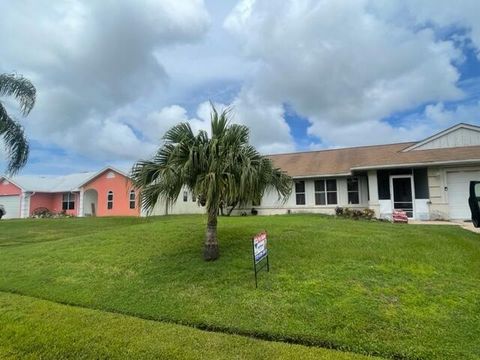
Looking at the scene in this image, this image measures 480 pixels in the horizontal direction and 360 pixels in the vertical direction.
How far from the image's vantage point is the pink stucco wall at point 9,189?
3234 centimetres

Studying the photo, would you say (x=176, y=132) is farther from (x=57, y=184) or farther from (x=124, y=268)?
(x=57, y=184)

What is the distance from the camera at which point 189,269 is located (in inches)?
305

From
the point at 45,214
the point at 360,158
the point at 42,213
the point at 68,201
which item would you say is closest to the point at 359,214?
the point at 360,158

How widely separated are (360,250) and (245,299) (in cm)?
370

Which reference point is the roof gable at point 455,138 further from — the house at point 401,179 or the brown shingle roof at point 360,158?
the brown shingle roof at point 360,158

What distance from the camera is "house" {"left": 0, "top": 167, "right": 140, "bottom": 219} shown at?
28500 mm

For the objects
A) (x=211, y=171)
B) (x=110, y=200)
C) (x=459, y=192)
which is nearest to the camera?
(x=211, y=171)

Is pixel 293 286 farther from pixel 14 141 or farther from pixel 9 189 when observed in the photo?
pixel 9 189

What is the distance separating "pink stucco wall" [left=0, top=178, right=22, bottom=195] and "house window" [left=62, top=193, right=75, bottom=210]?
390 cm

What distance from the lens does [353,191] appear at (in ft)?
65.5

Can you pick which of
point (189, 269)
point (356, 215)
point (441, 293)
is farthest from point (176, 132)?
point (356, 215)

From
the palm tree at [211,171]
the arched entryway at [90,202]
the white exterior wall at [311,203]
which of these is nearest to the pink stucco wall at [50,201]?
the arched entryway at [90,202]

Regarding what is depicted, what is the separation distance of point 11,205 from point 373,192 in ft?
109

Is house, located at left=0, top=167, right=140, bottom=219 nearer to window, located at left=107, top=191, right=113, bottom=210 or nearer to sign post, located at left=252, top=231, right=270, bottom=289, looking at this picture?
window, located at left=107, top=191, right=113, bottom=210
